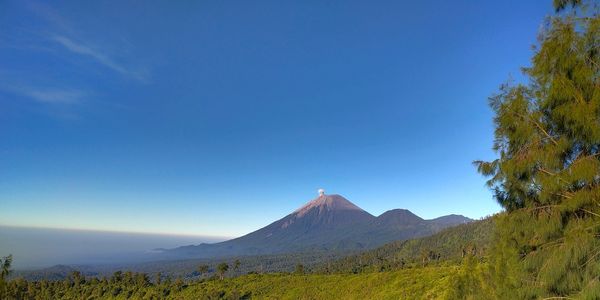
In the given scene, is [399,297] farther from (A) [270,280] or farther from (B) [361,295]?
(A) [270,280]

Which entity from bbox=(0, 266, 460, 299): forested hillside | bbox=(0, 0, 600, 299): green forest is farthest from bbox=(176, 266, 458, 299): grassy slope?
bbox=(0, 0, 600, 299): green forest

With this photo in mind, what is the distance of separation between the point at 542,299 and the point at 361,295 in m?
82.8

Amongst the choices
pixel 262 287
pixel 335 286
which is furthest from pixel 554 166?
pixel 262 287

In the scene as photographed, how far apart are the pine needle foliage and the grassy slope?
175 feet

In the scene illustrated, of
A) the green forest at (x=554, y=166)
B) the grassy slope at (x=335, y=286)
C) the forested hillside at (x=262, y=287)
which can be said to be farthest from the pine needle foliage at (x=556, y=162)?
the forested hillside at (x=262, y=287)

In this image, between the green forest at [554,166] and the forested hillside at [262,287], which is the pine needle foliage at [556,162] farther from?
the forested hillside at [262,287]

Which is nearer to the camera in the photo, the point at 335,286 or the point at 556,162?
the point at 556,162

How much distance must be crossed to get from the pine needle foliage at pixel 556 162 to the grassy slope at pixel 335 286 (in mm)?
53302

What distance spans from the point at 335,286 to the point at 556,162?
324 ft

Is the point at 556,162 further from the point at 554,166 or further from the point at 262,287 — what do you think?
the point at 262,287

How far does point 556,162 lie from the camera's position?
735 cm

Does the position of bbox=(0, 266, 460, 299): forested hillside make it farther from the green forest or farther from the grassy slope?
the green forest

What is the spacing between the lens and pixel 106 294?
114 meters

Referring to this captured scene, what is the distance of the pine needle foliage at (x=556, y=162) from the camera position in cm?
681
